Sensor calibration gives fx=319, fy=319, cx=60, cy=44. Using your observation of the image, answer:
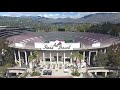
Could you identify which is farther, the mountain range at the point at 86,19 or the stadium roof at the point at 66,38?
the stadium roof at the point at 66,38

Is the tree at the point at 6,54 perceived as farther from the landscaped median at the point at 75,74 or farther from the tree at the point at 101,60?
the tree at the point at 101,60

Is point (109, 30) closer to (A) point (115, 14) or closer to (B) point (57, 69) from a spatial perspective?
(A) point (115, 14)

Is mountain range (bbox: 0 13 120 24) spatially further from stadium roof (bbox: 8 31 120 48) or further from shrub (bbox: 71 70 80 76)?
shrub (bbox: 71 70 80 76)

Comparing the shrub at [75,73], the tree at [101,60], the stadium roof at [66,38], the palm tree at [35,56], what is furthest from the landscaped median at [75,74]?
the palm tree at [35,56]

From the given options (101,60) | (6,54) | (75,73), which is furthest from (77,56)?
(6,54)

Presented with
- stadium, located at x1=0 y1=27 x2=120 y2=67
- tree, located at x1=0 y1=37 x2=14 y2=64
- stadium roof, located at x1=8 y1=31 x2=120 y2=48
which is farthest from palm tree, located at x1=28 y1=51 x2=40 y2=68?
tree, located at x1=0 y1=37 x2=14 y2=64

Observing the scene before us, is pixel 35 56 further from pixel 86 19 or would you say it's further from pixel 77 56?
pixel 86 19

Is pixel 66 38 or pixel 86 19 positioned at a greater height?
pixel 86 19
